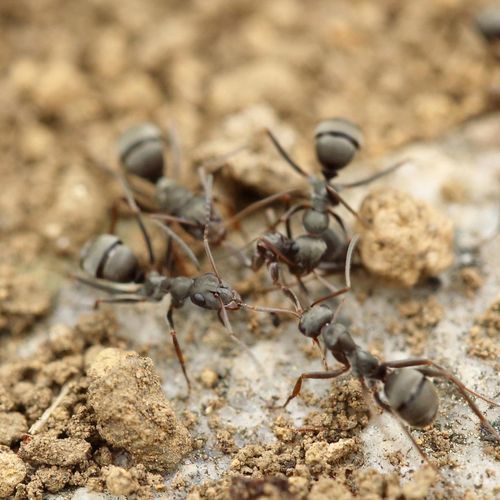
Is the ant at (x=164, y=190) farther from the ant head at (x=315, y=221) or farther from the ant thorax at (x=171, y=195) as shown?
the ant head at (x=315, y=221)

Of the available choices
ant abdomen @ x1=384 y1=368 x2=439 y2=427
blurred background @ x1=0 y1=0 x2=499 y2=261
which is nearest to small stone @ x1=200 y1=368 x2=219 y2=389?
ant abdomen @ x1=384 y1=368 x2=439 y2=427

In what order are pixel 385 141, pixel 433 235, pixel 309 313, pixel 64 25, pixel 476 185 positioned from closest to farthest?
pixel 309 313, pixel 433 235, pixel 476 185, pixel 385 141, pixel 64 25

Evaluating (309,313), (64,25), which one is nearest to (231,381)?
(309,313)

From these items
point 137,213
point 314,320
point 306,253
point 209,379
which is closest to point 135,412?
point 209,379

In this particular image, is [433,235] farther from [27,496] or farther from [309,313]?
[27,496]

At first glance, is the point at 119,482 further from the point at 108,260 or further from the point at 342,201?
the point at 342,201

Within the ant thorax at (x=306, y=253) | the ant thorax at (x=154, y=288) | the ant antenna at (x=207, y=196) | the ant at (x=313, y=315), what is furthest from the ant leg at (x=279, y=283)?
the ant thorax at (x=154, y=288)

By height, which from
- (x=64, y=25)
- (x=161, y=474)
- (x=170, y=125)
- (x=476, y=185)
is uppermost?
(x=64, y=25)
